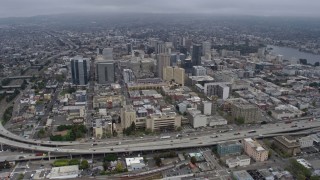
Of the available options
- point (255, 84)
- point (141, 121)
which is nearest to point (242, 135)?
point (141, 121)

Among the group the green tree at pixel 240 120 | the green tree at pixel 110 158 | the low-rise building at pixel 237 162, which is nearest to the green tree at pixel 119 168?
the green tree at pixel 110 158

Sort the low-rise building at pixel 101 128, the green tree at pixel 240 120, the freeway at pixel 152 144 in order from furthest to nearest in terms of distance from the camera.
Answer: the green tree at pixel 240 120
the low-rise building at pixel 101 128
the freeway at pixel 152 144

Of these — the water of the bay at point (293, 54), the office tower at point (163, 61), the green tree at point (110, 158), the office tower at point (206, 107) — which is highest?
the office tower at point (163, 61)

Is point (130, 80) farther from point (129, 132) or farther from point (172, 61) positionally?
point (129, 132)

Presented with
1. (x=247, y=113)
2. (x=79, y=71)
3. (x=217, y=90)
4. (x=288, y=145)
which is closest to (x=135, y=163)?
(x=288, y=145)

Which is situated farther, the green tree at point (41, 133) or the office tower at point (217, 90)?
the office tower at point (217, 90)

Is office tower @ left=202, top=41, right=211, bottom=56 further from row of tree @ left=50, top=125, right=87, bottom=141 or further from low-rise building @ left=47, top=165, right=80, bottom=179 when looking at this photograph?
low-rise building @ left=47, top=165, right=80, bottom=179

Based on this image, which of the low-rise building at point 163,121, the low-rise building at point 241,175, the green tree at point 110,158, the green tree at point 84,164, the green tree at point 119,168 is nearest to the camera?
the low-rise building at point 241,175

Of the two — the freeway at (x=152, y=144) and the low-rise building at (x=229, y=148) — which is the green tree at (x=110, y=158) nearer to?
the freeway at (x=152, y=144)
